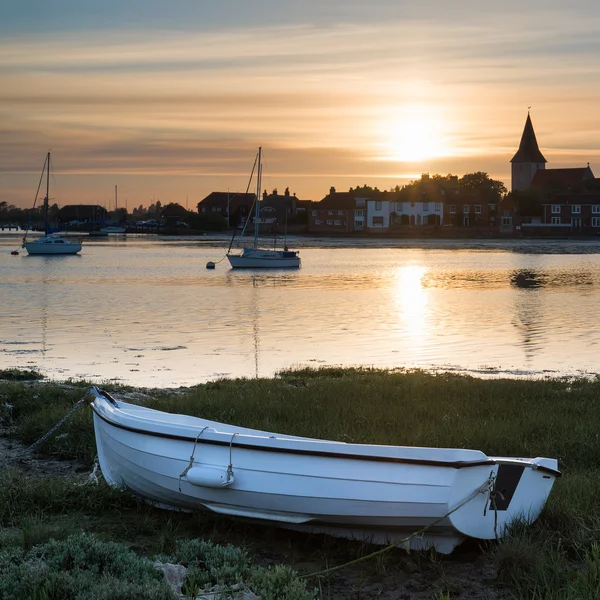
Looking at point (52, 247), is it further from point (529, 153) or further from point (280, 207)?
point (529, 153)

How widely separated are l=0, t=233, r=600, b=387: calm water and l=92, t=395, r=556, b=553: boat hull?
1112 cm

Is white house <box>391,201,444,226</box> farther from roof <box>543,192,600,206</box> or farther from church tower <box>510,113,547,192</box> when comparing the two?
church tower <box>510,113,547,192</box>

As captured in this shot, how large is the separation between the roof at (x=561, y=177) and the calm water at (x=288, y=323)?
122m

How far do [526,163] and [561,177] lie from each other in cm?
1097

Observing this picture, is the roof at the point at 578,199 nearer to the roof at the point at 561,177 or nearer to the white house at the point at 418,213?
the white house at the point at 418,213

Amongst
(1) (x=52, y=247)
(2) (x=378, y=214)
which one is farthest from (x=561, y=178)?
(1) (x=52, y=247)

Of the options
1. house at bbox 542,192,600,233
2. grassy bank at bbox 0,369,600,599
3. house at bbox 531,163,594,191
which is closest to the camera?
grassy bank at bbox 0,369,600,599

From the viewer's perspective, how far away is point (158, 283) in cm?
5941

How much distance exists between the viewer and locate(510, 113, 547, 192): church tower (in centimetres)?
19588

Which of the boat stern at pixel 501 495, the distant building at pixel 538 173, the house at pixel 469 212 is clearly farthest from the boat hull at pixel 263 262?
the distant building at pixel 538 173

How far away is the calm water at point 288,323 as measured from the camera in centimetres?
2352

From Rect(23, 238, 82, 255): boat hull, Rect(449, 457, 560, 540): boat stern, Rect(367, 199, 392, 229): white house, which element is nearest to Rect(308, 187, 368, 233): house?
Rect(367, 199, 392, 229): white house

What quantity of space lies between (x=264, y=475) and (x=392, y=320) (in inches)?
1132

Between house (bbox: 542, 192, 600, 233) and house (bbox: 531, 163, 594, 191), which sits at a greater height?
house (bbox: 531, 163, 594, 191)
